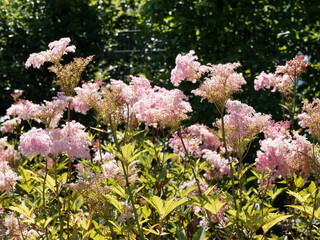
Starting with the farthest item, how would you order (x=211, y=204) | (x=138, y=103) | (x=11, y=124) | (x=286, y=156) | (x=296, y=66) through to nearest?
(x=11, y=124), (x=296, y=66), (x=138, y=103), (x=286, y=156), (x=211, y=204)

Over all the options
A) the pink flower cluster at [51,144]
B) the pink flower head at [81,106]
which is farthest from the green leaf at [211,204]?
the pink flower head at [81,106]

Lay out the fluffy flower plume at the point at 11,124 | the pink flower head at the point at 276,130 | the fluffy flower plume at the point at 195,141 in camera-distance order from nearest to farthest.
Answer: the pink flower head at the point at 276,130
the fluffy flower plume at the point at 195,141
the fluffy flower plume at the point at 11,124

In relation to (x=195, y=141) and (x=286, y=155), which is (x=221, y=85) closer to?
(x=286, y=155)

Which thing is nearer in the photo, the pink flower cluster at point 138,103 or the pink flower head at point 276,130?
the pink flower cluster at point 138,103

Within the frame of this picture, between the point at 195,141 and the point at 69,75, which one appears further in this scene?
the point at 195,141

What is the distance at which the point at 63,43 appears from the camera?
1885 mm

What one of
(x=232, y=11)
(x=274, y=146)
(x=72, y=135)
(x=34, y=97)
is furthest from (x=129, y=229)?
(x=34, y=97)

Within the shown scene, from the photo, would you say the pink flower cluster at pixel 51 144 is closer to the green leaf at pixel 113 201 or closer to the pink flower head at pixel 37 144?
the pink flower head at pixel 37 144

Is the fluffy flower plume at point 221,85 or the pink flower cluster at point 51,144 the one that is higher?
the fluffy flower plume at point 221,85

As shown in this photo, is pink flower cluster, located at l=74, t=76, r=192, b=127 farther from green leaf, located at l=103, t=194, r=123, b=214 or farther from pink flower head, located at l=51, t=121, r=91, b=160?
green leaf, located at l=103, t=194, r=123, b=214

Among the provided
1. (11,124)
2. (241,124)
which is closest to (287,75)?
(241,124)

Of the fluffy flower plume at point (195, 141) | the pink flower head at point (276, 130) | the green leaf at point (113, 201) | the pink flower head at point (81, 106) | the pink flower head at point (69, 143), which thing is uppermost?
the pink flower head at point (69, 143)

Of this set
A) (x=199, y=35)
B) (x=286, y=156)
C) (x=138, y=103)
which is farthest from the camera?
(x=199, y=35)

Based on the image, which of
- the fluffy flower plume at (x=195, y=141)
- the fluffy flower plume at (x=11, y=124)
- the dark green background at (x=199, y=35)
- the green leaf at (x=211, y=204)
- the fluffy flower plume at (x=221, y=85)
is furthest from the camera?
the dark green background at (x=199, y=35)
